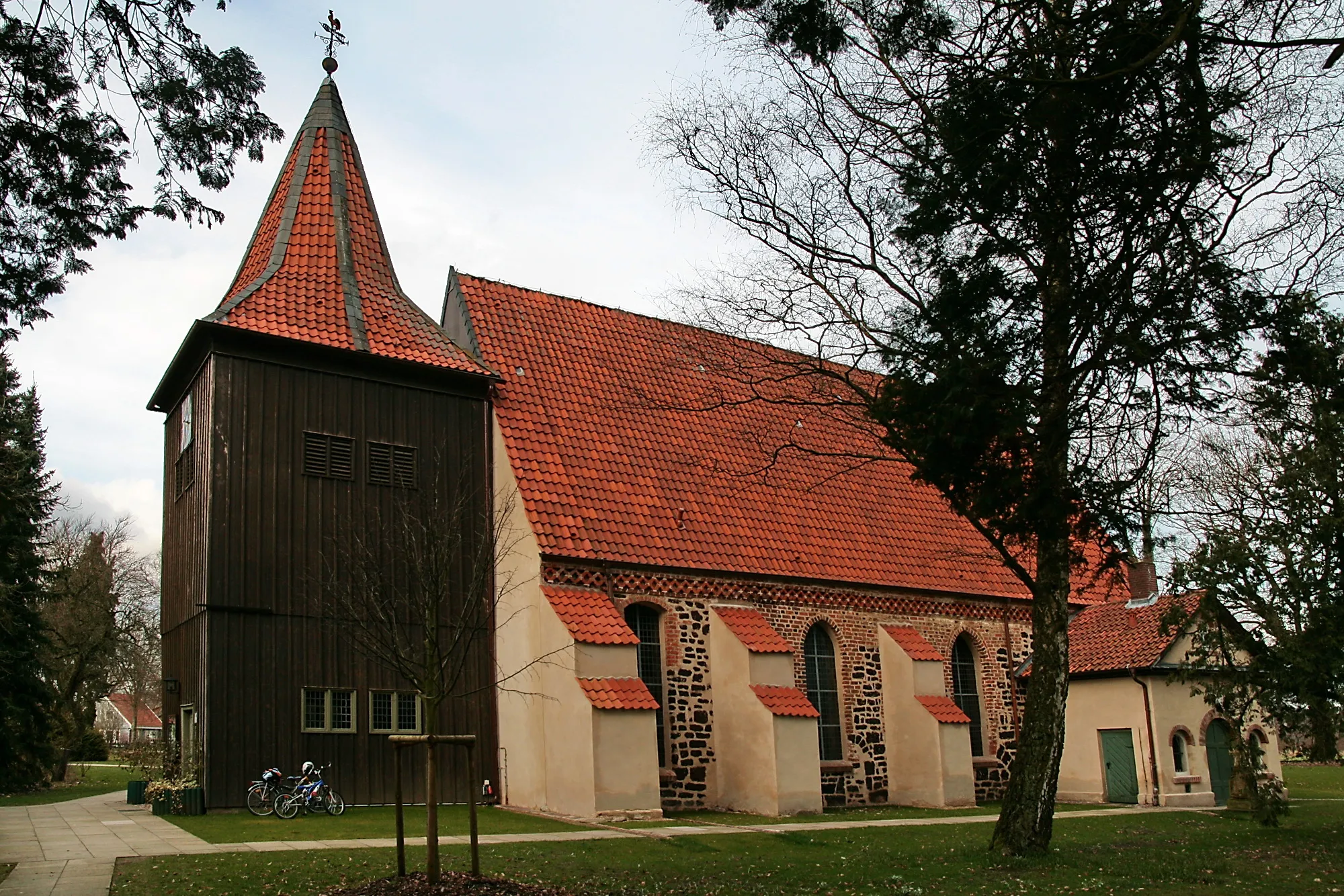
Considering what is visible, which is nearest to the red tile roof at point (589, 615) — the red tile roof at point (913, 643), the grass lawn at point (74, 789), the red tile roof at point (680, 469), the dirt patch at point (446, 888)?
the red tile roof at point (680, 469)

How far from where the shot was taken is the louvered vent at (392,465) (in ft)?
63.3

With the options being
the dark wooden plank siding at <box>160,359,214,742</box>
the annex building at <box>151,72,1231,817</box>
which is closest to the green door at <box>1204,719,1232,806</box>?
the annex building at <box>151,72,1231,817</box>

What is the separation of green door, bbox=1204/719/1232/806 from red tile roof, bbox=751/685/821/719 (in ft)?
32.6

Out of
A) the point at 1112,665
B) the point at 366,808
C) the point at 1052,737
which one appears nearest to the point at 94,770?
the point at 366,808

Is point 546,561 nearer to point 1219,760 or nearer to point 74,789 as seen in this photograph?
point 1219,760

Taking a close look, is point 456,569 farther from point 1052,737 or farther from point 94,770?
point 94,770

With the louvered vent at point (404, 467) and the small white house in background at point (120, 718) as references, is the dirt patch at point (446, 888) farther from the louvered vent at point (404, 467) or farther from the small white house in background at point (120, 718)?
the small white house in background at point (120, 718)

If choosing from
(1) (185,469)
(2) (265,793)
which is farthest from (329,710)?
(1) (185,469)

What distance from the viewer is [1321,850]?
1471 cm

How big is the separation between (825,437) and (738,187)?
1209cm

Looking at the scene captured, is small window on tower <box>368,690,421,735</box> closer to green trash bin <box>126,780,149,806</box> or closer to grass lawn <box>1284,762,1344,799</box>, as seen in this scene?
green trash bin <box>126,780,149,806</box>

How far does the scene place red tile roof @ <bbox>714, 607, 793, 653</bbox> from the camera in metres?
20.0

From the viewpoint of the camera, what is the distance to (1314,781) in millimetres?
34156

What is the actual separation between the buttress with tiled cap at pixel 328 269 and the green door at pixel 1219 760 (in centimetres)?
1728
